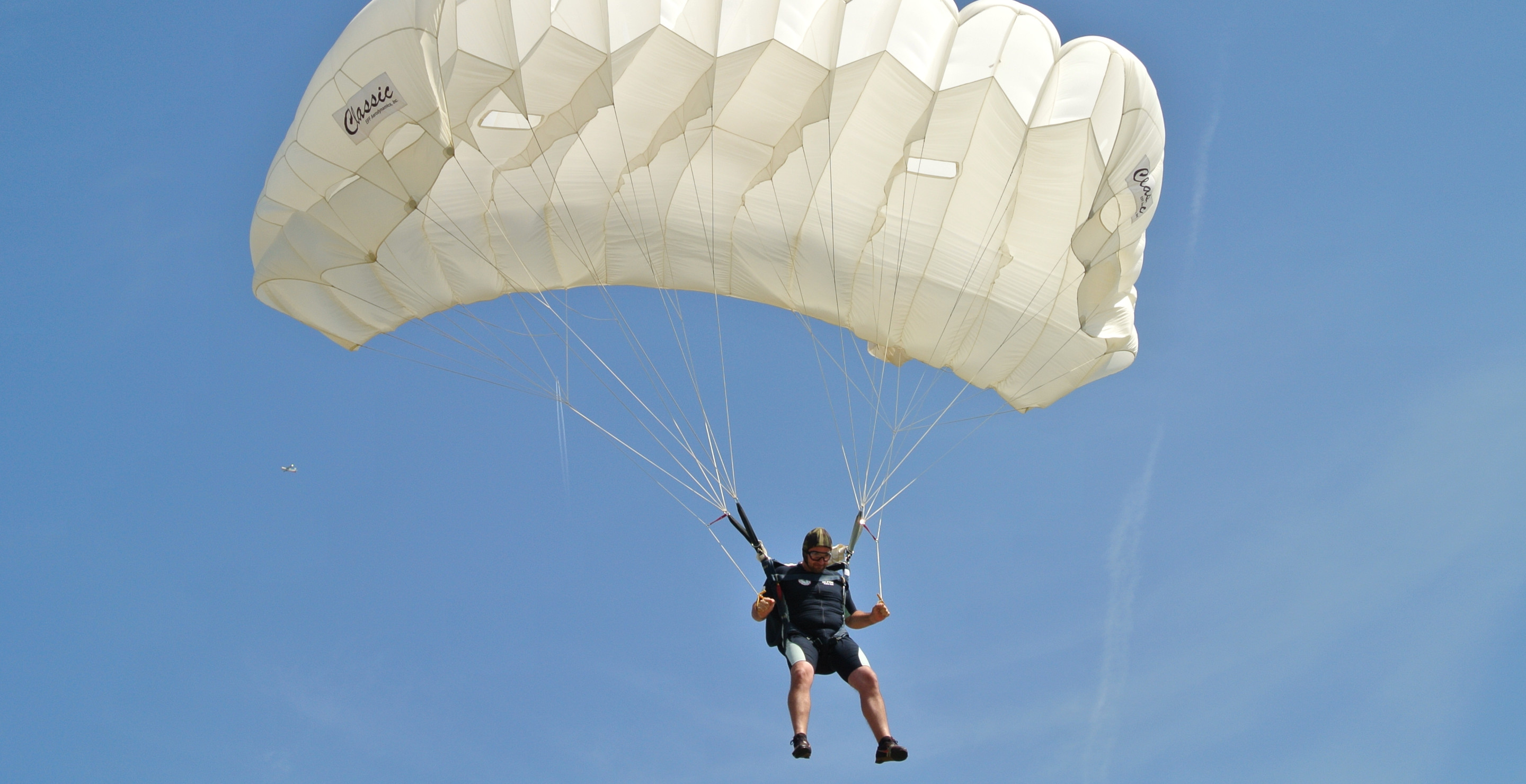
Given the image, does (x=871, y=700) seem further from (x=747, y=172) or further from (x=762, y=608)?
(x=747, y=172)

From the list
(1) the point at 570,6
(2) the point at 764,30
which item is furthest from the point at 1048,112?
(1) the point at 570,6

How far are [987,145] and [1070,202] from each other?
0.85 metres

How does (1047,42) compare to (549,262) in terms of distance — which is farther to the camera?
(549,262)

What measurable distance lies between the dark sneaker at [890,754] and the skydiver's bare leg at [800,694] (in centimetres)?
34

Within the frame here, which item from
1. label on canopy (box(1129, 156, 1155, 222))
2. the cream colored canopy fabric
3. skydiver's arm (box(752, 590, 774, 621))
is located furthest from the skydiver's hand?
label on canopy (box(1129, 156, 1155, 222))

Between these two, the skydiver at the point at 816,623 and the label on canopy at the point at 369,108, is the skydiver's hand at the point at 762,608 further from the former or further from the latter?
the label on canopy at the point at 369,108

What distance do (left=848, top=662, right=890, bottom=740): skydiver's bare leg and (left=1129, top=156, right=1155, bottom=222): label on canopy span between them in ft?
14.0

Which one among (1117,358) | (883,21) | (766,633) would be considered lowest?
(766,633)

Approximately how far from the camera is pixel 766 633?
9859 millimetres

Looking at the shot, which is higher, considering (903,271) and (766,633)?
(903,271)

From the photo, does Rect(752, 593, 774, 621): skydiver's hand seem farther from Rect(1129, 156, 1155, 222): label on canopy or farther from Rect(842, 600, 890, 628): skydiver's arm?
Rect(1129, 156, 1155, 222): label on canopy

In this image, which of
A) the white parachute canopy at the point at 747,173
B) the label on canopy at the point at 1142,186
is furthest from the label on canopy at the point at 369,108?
the label on canopy at the point at 1142,186

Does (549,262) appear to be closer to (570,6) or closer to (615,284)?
(615,284)

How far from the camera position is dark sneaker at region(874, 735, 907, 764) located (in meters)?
8.82
